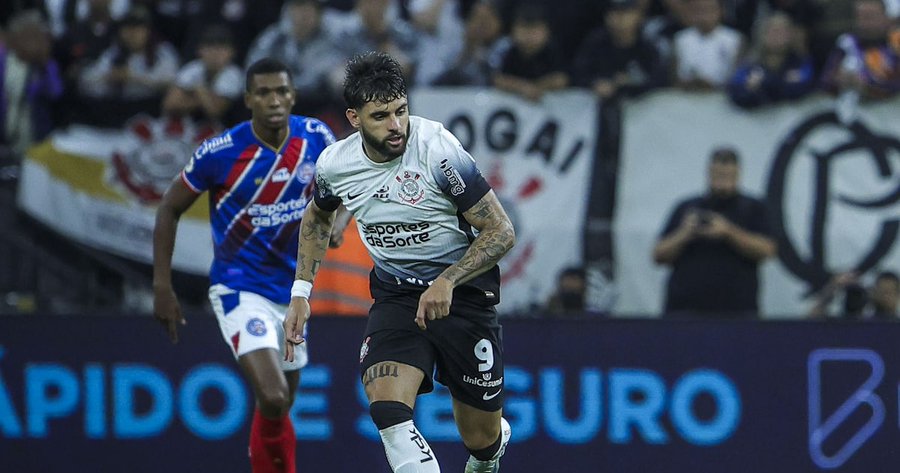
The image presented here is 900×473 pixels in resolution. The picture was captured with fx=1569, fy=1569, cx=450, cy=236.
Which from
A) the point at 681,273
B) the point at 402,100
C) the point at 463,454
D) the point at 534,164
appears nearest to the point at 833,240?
the point at 681,273

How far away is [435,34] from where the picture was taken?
42.6 feet

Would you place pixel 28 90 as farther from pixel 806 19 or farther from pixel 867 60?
pixel 867 60

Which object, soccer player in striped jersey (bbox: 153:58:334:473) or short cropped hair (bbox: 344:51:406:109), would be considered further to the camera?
soccer player in striped jersey (bbox: 153:58:334:473)

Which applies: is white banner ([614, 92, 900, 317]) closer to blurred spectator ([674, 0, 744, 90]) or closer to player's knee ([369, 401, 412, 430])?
blurred spectator ([674, 0, 744, 90])

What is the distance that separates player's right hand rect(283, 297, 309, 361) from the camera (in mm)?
7449

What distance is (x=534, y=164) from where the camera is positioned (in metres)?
12.0

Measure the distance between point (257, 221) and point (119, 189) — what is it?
343 cm

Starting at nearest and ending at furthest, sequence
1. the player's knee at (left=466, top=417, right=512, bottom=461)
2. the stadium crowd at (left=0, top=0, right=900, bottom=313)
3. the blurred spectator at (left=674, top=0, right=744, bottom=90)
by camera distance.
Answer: the player's knee at (left=466, top=417, right=512, bottom=461) → the stadium crowd at (left=0, top=0, right=900, bottom=313) → the blurred spectator at (left=674, top=0, right=744, bottom=90)

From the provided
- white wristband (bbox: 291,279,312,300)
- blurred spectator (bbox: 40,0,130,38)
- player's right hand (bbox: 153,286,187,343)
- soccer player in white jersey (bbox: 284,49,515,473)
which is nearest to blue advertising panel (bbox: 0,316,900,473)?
player's right hand (bbox: 153,286,187,343)

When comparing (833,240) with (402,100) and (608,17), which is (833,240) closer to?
(608,17)

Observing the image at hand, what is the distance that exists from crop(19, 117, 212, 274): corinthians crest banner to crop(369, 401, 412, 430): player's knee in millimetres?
4703

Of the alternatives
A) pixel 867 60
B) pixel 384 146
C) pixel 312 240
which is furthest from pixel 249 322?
pixel 867 60

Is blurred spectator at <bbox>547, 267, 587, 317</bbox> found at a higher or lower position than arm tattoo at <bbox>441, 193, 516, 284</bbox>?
lower

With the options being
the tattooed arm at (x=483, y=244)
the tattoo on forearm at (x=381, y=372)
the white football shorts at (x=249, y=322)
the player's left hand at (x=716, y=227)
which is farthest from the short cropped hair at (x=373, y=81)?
the player's left hand at (x=716, y=227)
